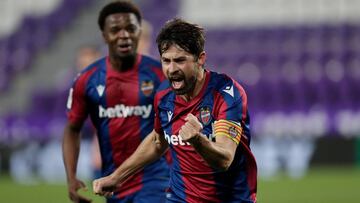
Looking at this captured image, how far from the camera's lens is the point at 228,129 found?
15.9ft

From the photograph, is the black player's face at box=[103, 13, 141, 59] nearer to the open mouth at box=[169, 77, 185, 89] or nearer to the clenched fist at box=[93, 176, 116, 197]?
the clenched fist at box=[93, 176, 116, 197]

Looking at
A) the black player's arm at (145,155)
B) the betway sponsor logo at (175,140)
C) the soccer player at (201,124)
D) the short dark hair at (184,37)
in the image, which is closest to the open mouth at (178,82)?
the soccer player at (201,124)

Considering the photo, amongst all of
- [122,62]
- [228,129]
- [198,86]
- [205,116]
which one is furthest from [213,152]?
[122,62]

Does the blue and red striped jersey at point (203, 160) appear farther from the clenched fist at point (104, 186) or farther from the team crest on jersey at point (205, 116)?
the clenched fist at point (104, 186)

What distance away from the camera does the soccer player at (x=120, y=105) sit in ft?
20.6

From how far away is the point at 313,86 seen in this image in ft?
50.3

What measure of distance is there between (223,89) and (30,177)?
10.1 metres

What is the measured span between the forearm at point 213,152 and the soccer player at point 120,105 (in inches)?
64.5

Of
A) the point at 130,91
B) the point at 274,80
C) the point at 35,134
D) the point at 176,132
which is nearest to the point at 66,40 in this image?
the point at 35,134

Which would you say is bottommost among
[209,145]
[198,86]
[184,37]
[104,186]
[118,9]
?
[104,186]

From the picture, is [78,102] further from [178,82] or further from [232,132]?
[232,132]

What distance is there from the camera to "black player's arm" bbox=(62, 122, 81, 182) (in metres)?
6.44

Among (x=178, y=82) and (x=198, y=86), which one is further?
(x=198, y=86)

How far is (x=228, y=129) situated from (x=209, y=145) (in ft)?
1.08
